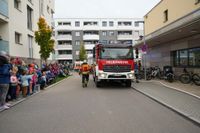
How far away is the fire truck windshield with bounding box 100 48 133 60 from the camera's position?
15828mm

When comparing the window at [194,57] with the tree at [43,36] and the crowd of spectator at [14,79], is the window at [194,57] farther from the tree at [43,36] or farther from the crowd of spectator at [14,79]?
the tree at [43,36]

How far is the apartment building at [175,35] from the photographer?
48.7 ft

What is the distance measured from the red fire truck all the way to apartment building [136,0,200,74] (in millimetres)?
3086

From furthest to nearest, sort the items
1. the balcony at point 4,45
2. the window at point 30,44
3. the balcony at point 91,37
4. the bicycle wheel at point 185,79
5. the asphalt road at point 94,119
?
the balcony at point 91,37
the window at point 30,44
the balcony at point 4,45
the bicycle wheel at point 185,79
the asphalt road at point 94,119

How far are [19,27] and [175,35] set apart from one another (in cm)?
1296

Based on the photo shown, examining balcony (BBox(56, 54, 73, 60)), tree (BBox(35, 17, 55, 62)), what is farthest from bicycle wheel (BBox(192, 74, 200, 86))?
balcony (BBox(56, 54, 73, 60))

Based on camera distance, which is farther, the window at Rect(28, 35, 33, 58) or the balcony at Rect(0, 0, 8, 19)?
the window at Rect(28, 35, 33, 58)

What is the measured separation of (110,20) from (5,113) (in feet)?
213

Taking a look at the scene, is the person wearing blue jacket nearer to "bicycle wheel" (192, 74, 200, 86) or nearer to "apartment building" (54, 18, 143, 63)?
"bicycle wheel" (192, 74, 200, 86)

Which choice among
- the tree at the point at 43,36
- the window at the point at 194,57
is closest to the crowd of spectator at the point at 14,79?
the tree at the point at 43,36

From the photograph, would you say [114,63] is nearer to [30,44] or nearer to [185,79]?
[185,79]

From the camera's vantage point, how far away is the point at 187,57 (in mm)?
18750

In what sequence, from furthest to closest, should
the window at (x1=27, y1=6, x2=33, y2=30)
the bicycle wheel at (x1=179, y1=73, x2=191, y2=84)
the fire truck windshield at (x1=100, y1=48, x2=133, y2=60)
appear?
the window at (x1=27, y1=6, x2=33, y2=30), the bicycle wheel at (x1=179, y1=73, x2=191, y2=84), the fire truck windshield at (x1=100, y1=48, x2=133, y2=60)

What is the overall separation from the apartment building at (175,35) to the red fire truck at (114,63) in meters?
3.09
